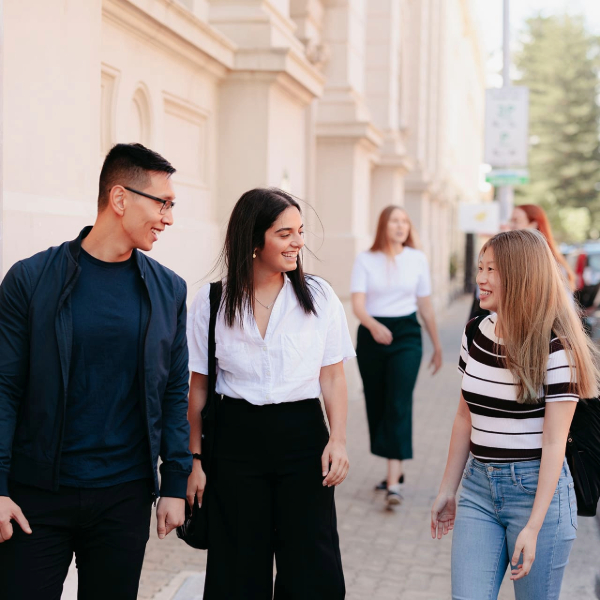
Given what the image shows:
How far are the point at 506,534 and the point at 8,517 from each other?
1.60 metres

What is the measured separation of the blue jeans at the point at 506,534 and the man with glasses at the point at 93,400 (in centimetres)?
96

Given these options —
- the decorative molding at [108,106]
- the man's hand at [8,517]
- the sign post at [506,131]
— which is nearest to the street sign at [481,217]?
the sign post at [506,131]

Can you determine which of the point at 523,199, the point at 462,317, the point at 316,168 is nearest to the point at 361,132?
the point at 316,168

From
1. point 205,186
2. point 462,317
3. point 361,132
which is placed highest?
point 361,132

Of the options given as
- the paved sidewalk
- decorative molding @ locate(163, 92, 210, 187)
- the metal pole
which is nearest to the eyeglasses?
the paved sidewalk

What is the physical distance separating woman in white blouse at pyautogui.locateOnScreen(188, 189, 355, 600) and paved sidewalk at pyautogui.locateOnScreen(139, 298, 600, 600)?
157cm

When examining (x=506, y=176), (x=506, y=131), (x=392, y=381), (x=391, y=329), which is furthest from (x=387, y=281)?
(x=506, y=131)

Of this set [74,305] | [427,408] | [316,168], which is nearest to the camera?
[74,305]

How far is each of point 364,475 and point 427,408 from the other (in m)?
3.74

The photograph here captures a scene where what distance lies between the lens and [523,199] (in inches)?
2576

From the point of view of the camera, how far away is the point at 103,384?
117 inches

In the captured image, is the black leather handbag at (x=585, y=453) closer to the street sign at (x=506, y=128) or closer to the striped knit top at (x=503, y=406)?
the striped knit top at (x=503, y=406)

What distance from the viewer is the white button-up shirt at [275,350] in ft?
11.3

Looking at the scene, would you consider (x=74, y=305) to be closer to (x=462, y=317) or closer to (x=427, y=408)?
(x=427, y=408)
